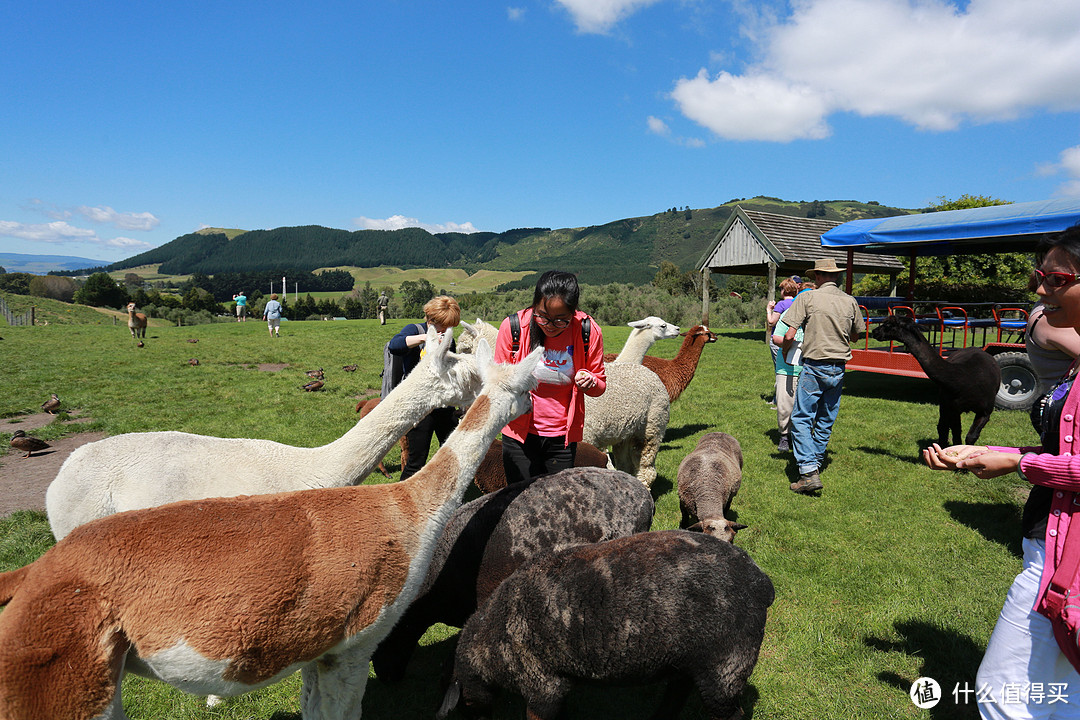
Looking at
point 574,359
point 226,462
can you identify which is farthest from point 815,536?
point 226,462

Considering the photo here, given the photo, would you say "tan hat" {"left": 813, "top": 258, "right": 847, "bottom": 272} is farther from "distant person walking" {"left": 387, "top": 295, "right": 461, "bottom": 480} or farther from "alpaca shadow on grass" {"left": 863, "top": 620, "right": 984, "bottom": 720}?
"distant person walking" {"left": 387, "top": 295, "right": 461, "bottom": 480}

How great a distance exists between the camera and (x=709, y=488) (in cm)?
Result: 479

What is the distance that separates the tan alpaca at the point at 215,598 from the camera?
1597 mm

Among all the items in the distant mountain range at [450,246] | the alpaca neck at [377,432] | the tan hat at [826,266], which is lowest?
the alpaca neck at [377,432]

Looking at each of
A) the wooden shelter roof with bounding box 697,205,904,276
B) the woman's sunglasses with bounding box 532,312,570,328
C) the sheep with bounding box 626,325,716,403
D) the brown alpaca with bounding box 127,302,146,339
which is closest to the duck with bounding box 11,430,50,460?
the woman's sunglasses with bounding box 532,312,570,328

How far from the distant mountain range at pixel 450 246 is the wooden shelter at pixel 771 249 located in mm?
102206

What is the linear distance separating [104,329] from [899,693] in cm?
2990

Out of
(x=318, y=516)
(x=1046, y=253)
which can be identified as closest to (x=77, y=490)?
(x=318, y=516)

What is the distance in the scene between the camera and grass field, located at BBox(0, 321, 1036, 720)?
2.99 meters

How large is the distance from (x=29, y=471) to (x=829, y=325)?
30.2 feet

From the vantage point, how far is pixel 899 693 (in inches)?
117

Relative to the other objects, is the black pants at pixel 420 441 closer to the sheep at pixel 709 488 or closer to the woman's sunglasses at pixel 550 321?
the woman's sunglasses at pixel 550 321

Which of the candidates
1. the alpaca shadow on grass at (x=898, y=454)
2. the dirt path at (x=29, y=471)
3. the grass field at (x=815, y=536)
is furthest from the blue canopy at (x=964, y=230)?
the dirt path at (x=29, y=471)

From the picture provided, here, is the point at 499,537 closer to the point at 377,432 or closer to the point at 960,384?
the point at 377,432
